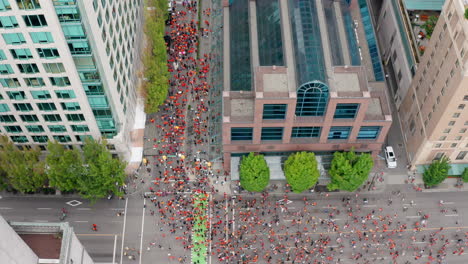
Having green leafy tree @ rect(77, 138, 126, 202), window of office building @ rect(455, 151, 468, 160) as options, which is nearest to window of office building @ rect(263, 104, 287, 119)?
green leafy tree @ rect(77, 138, 126, 202)

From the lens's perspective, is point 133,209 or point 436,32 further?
point 133,209

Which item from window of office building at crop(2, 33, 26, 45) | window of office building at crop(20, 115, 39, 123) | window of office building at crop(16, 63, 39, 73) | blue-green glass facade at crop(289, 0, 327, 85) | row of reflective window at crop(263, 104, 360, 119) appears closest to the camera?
window of office building at crop(2, 33, 26, 45)

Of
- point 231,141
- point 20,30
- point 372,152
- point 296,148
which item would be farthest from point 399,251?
point 20,30

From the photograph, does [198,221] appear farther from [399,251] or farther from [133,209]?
[399,251]

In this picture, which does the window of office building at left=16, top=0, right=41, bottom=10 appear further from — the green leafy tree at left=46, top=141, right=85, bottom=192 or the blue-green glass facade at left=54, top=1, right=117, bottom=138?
the green leafy tree at left=46, top=141, right=85, bottom=192

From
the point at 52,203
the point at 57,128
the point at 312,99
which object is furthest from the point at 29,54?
the point at 312,99
